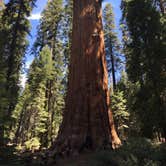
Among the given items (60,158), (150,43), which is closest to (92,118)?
(60,158)

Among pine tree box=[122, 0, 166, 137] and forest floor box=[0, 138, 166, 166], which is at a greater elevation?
pine tree box=[122, 0, 166, 137]

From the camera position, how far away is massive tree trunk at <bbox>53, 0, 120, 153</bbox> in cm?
752

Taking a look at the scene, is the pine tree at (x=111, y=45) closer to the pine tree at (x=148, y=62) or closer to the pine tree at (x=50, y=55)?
the pine tree at (x=50, y=55)

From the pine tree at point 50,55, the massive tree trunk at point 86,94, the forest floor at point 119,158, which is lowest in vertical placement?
the forest floor at point 119,158

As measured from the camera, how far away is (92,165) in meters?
6.09

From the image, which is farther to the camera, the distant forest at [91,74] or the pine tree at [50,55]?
the pine tree at [50,55]

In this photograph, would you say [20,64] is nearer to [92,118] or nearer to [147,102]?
[147,102]

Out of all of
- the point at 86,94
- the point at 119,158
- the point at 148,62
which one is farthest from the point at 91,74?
the point at 148,62

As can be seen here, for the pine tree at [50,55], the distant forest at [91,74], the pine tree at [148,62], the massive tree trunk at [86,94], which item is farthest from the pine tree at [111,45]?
the massive tree trunk at [86,94]

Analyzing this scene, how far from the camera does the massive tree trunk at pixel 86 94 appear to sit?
7.52 meters

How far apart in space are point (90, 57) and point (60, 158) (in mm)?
3324

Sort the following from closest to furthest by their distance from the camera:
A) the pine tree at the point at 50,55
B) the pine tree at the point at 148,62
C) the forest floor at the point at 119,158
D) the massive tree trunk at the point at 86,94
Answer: the forest floor at the point at 119,158 → the massive tree trunk at the point at 86,94 → the pine tree at the point at 148,62 → the pine tree at the point at 50,55

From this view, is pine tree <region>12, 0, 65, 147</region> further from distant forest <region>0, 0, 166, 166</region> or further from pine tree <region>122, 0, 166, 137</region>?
pine tree <region>122, 0, 166, 137</region>

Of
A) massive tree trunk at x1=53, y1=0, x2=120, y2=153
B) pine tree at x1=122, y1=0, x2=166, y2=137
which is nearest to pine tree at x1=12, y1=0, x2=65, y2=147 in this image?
pine tree at x1=122, y1=0, x2=166, y2=137
